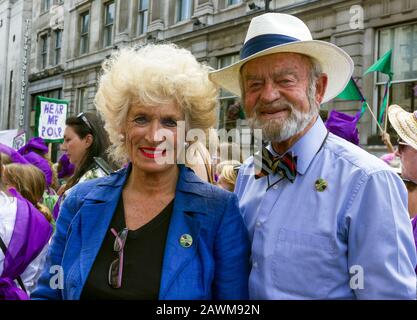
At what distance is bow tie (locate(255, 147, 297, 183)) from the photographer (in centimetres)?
177

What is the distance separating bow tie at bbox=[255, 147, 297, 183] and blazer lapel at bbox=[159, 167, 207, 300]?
10.9 inches

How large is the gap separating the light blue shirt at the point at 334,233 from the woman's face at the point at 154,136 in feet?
1.42

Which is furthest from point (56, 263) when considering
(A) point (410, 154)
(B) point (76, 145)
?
(A) point (410, 154)

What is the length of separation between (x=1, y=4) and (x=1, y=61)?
3.45 ft

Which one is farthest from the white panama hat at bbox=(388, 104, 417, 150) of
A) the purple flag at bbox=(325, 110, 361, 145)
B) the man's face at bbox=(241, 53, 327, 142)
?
the man's face at bbox=(241, 53, 327, 142)

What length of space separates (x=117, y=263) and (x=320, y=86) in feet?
3.63

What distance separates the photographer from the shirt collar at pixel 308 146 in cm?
176

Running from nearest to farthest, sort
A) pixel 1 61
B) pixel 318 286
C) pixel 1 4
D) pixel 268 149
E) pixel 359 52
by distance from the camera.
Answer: pixel 318 286 → pixel 268 149 → pixel 1 4 → pixel 1 61 → pixel 359 52

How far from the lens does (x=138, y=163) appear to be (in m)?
1.90

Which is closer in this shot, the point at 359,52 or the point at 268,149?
the point at 268,149

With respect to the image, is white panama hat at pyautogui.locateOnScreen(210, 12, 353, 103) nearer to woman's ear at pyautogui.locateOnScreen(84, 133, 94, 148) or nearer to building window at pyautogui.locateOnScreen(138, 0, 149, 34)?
woman's ear at pyautogui.locateOnScreen(84, 133, 94, 148)

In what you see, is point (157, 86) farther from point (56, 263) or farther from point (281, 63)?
point (56, 263)
